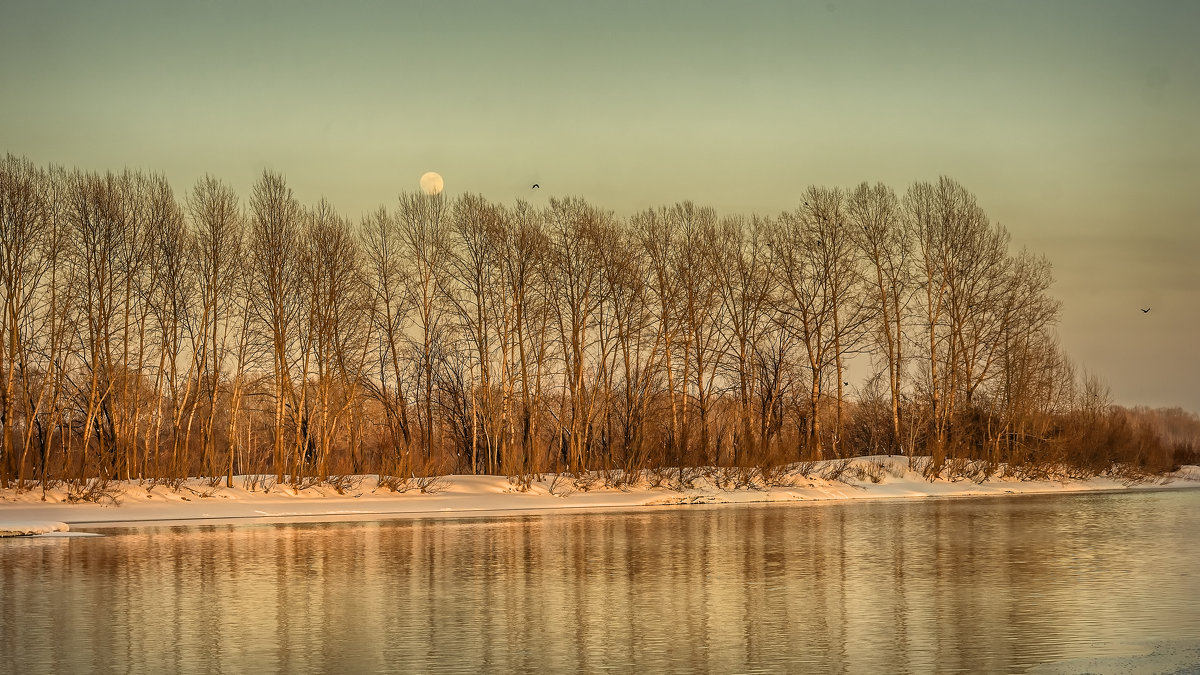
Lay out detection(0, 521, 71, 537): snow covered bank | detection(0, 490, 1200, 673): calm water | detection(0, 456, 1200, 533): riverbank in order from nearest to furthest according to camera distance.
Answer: detection(0, 490, 1200, 673): calm water → detection(0, 521, 71, 537): snow covered bank → detection(0, 456, 1200, 533): riverbank

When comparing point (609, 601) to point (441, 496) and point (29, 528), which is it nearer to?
point (29, 528)

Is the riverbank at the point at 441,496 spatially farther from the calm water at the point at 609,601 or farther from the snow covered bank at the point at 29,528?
the calm water at the point at 609,601

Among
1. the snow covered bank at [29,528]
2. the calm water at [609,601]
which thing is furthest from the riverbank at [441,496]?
the calm water at [609,601]

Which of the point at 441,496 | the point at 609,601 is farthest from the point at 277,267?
the point at 609,601

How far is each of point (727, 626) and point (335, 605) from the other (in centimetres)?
505

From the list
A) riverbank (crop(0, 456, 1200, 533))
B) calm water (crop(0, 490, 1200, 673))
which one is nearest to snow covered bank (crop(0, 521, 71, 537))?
riverbank (crop(0, 456, 1200, 533))

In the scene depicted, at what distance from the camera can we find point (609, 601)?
1485cm

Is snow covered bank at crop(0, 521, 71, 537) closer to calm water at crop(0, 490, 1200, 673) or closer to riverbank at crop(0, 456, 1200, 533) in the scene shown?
riverbank at crop(0, 456, 1200, 533)

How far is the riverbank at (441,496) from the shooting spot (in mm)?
35938

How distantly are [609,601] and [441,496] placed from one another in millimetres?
28826

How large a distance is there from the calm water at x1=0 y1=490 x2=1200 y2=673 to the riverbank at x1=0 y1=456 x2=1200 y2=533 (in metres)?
8.82

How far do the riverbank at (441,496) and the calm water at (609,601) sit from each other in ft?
29.0

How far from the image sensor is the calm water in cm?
1098

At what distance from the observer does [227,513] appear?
119 feet
